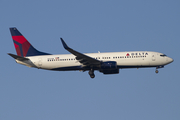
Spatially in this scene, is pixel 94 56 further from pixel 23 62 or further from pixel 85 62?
pixel 23 62

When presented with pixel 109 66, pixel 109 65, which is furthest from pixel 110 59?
pixel 109 66

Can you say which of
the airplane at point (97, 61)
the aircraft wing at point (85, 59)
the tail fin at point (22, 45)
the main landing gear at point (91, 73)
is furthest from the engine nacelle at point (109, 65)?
the tail fin at point (22, 45)

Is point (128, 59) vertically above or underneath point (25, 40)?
underneath

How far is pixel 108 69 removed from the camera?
58.2m

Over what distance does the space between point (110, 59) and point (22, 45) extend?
60.7 feet

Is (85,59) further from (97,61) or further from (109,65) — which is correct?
(109,65)

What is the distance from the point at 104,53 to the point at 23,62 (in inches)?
609

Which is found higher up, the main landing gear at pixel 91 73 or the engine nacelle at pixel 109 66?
the engine nacelle at pixel 109 66

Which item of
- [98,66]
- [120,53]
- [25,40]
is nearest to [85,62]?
[98,66]

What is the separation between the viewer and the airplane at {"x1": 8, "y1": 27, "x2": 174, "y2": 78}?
2287 inches

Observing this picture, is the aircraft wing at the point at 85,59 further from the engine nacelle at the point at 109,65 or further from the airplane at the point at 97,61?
the engine nacelle at the point at 109,65

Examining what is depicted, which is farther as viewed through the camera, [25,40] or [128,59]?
[25,40]

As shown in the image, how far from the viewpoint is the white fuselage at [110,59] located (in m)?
58.6

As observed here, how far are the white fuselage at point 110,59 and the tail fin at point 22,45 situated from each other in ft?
7.75
